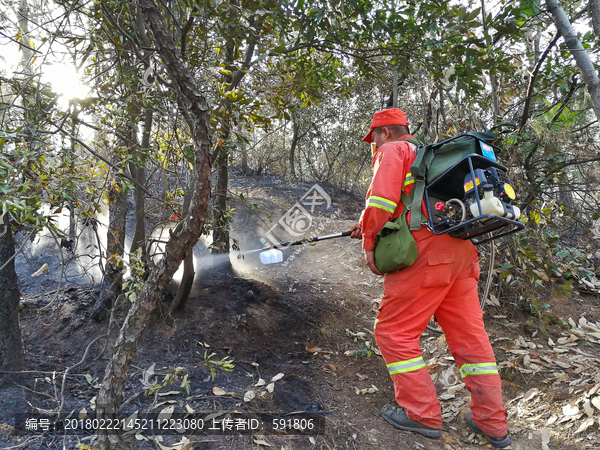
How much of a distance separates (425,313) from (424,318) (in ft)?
0.13

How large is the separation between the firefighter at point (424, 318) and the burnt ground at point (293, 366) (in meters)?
0.20

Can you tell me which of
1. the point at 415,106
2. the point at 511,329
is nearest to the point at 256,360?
the point at 511,329

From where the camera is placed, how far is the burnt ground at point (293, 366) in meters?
2.32

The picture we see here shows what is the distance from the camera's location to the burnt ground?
2316mm

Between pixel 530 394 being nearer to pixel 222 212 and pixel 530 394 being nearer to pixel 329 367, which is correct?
pixel 329 367

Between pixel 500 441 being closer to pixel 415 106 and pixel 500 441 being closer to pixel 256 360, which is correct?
pixel 256 360

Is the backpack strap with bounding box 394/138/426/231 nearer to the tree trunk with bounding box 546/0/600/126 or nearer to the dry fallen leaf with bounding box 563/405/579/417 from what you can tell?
the tree trunk with bounding box 546/0/600/126

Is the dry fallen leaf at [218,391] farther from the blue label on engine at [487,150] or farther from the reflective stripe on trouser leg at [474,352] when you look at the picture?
the blue label on engine at [487,150]

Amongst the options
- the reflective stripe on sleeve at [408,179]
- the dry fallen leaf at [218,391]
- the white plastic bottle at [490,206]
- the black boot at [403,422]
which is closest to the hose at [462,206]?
the white plastic bottle at [490,206]

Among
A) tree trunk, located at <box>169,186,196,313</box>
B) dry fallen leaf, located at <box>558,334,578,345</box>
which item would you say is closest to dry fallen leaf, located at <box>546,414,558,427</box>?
dry fallen leaf, located at <box>558,334,578,345</box>

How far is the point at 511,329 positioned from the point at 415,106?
6565 millimetres

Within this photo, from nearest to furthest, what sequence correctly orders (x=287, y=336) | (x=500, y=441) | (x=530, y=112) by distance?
(x=500, y=441) < (x=287, y=336) < (x=530, y=112)

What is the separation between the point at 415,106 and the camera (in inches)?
352

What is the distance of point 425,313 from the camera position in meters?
2.51
